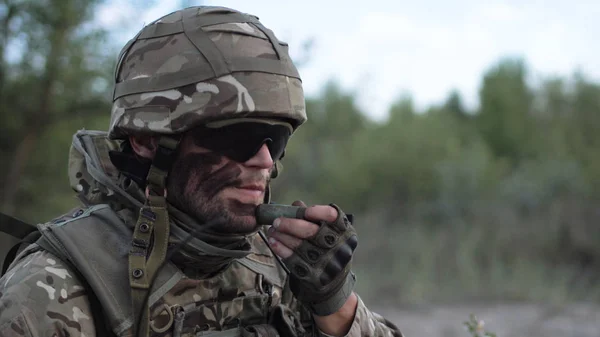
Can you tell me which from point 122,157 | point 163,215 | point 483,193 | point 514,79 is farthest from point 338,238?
point 514,79

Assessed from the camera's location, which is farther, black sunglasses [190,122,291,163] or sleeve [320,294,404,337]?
sleeve [320,294,404,337]

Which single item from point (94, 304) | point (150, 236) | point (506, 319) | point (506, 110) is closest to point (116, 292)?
point (94, 304)

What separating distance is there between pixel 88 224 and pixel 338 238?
2.72 feet

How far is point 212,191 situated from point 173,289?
1.19 feet

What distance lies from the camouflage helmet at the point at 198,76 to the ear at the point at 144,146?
5cm

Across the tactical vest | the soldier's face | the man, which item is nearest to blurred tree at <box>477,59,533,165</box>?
the tactical vest

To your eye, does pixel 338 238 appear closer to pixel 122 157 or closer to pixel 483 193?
pixel 122 157

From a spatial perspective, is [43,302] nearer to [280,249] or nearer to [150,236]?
[150,236]

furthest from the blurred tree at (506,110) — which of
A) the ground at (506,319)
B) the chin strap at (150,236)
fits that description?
the chin strap at (150,236)

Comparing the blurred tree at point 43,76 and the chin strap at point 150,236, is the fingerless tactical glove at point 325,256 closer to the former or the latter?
the chin strap at point 150,236

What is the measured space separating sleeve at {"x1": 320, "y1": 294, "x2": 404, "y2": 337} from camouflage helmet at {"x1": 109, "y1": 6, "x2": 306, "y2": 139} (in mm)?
731

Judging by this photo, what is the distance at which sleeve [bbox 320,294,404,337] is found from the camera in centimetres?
245

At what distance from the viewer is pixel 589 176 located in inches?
795

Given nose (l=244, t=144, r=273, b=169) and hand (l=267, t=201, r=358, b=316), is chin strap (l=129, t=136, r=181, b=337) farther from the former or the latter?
hand (l=267, t=201, r=358, b=316)
